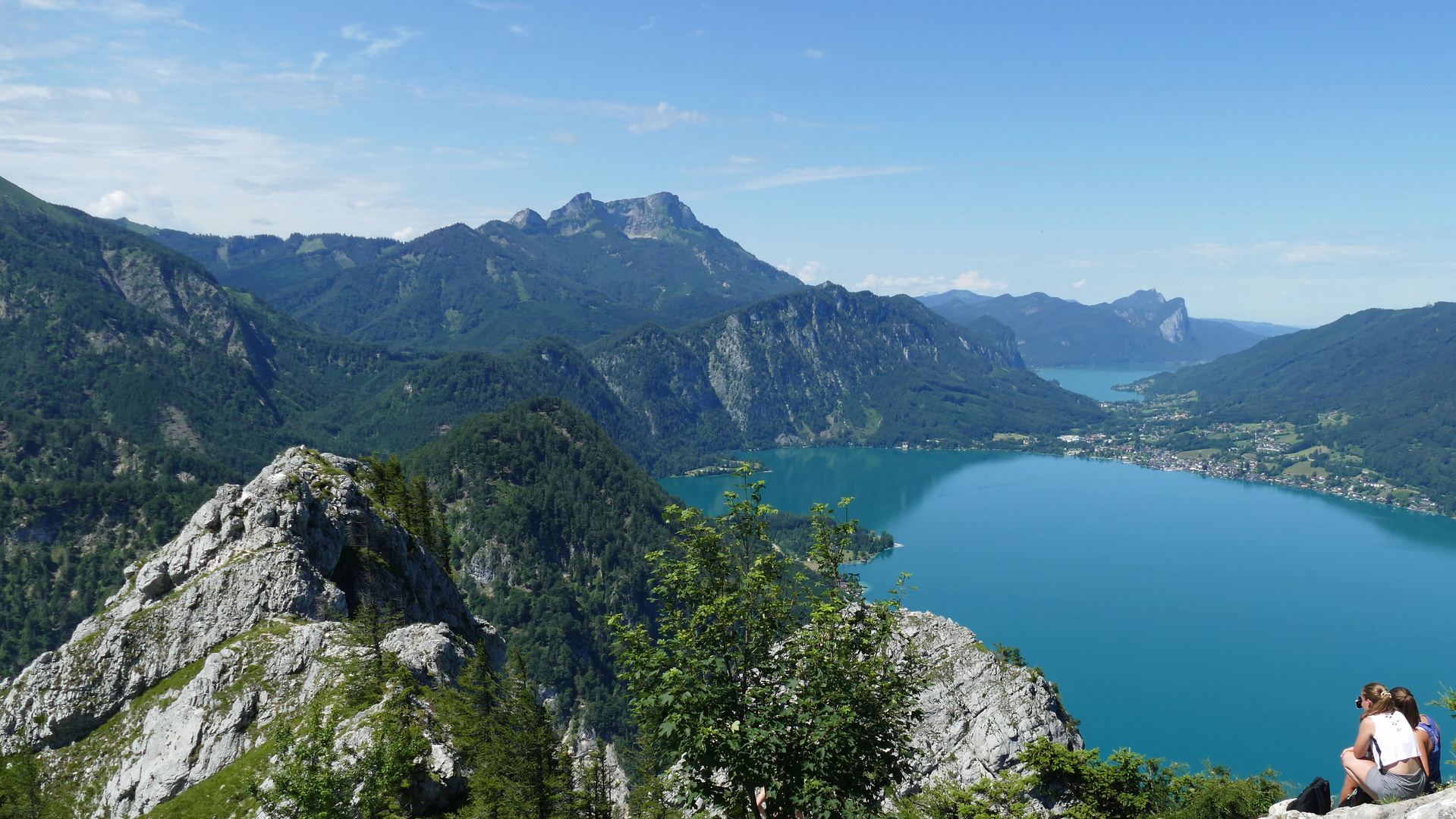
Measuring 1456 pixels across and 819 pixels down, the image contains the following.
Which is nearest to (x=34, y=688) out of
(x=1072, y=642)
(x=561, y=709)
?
(x=561, y=709)

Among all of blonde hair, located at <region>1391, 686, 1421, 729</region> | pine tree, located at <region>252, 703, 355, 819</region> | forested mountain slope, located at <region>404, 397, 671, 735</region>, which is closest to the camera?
blonde hair, located at <region>1391, 686, 1421, 729</region>

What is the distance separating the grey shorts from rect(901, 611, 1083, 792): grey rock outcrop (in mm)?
28902

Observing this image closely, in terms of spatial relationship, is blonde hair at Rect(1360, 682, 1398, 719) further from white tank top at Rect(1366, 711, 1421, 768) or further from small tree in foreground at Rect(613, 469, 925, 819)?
small tree in foreground at Rect(613, 469, 925, 819)

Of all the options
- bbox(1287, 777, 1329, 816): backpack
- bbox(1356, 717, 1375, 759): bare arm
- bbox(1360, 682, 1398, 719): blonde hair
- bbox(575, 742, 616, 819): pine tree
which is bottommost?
bbox(575, 742, 616, 819): pine tree

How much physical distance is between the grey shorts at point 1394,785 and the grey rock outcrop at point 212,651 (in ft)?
97.2

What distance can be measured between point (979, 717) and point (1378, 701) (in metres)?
35.7

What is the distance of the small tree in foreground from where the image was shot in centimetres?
1491

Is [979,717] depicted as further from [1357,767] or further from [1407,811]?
[1407,811]

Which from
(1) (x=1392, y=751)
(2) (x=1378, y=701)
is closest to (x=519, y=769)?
(1) (x=1392, y=751)

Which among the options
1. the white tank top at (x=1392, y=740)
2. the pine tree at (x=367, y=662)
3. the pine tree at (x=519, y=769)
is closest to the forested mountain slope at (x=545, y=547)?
the pine tree at (x=367, y=662)

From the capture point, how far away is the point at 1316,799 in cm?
1485

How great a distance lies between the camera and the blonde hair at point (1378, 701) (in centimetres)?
1412

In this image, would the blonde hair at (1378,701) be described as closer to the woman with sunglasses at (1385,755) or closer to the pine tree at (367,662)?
the woman with sunglasses at (1385,755)

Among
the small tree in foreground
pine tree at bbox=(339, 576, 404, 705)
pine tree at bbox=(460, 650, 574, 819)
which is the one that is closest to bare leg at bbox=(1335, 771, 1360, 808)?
the small tree in foreground
